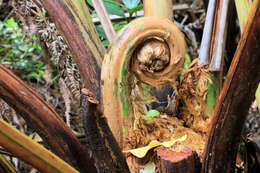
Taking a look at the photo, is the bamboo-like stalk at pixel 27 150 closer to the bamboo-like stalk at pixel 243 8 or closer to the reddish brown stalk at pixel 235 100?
the reddish brown stalk at pixel 235 100

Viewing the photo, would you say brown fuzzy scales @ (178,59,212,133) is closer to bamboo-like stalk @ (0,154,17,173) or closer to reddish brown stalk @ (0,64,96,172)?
reddish brown stalk @ (0,64,96,172)

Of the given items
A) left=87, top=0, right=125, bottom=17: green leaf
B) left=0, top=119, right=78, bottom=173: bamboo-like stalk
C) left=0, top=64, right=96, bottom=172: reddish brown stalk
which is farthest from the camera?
left=87, top=0, right=125, bottom=17: green leaf

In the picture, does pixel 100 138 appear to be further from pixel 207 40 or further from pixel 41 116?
pixel 207 40

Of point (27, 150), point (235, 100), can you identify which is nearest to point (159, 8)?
point (235, 100)

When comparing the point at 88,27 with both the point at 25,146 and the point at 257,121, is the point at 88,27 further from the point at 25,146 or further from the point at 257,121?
the point at 257,121

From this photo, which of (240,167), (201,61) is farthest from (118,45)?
(240,167)

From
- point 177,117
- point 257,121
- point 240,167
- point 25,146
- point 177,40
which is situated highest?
point 177,40

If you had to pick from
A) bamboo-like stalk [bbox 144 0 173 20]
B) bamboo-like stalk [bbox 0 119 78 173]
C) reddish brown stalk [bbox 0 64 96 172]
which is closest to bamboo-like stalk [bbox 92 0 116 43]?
bamboo-like stalk [bbox 144 0 173 20]
